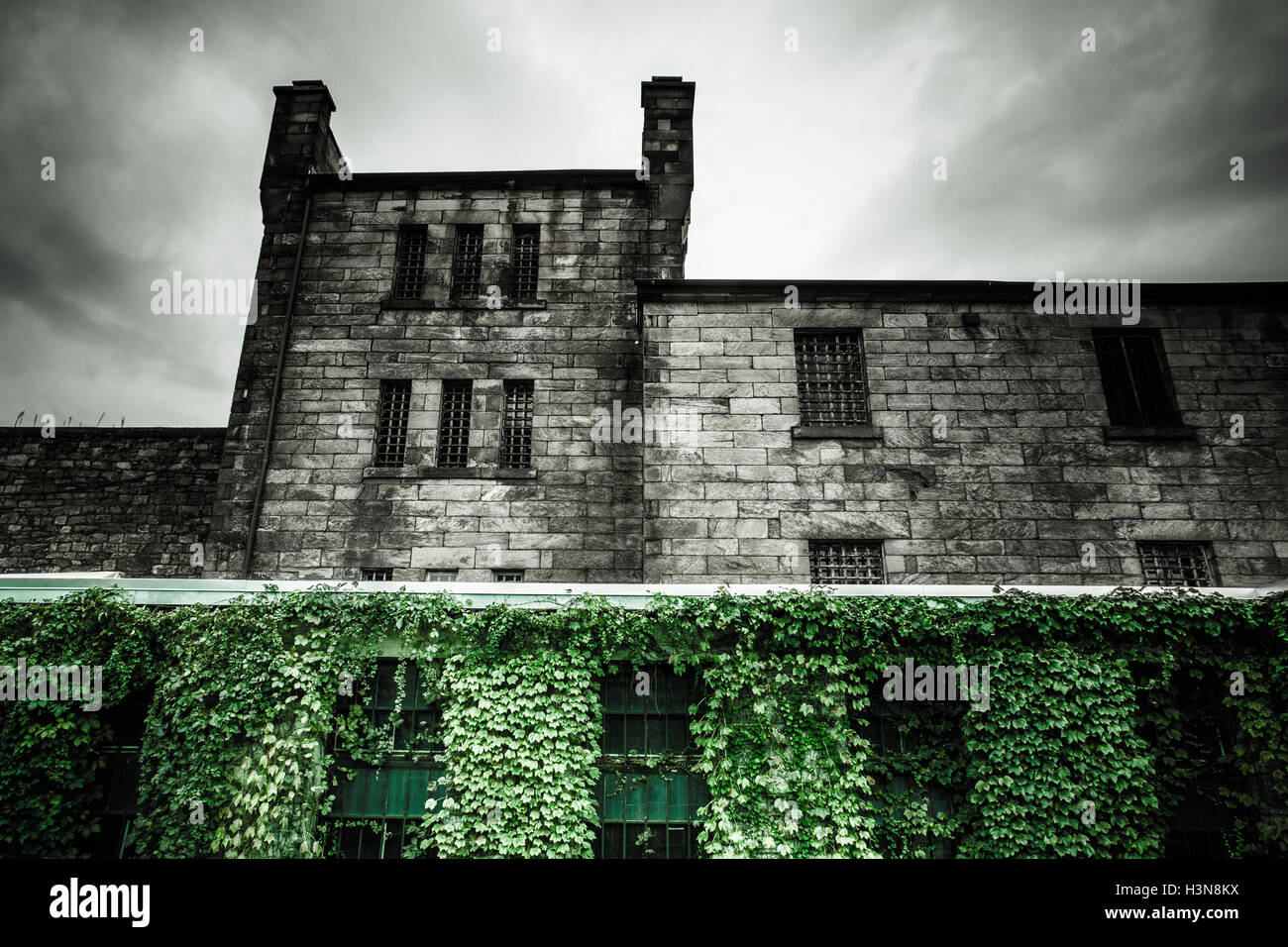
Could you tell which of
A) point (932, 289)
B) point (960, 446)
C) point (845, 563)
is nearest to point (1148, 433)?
point (960, 446)

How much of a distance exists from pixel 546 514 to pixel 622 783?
5786 millimetres

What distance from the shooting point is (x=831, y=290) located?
11.4 metres

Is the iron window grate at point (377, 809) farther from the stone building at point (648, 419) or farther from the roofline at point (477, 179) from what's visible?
the roofline at point (477, 179)

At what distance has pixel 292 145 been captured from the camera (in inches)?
558

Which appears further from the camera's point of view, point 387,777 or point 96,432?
point 96,432

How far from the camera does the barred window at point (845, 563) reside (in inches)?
395

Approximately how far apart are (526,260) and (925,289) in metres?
8.06

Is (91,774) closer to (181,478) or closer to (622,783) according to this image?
(622,783)

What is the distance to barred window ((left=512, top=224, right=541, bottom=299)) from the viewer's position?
44.9ft

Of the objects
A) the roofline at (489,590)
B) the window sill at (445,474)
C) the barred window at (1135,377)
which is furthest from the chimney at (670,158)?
the roofline at (489,590)

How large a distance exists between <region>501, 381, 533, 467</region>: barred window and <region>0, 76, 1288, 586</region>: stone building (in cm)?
6

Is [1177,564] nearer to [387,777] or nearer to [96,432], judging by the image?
[387,777]

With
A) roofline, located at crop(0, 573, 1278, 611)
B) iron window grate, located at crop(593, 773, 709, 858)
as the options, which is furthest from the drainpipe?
iron window grate, located at crop(593, 773, 709, 858)
